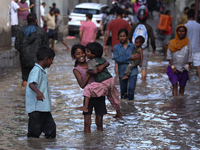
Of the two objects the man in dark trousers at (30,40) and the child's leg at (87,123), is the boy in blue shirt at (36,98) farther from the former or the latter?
the man in dark trousers at (30,40)

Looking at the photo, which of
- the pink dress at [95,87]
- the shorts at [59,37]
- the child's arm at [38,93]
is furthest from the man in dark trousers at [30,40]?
the shorts at [59,37]

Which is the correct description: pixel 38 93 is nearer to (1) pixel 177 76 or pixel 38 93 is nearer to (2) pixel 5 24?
(1) pixel 177 76

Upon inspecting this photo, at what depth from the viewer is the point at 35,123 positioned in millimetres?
4910

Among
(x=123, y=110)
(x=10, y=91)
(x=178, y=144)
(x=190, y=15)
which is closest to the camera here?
(x=178, y=144)

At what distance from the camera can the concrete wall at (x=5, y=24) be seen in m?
11.4

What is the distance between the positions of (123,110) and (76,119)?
1.08m

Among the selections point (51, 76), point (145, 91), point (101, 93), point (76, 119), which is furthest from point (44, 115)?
point (51, 76)

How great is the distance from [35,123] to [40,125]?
93mm

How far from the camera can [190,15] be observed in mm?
10336

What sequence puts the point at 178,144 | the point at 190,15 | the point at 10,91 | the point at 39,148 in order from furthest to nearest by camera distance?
the point at 190,15 < the point at 10,91 < the point at 178,144 < the point at 39,148

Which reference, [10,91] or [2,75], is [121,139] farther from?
[2,75]

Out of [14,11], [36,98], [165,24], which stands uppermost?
[14,11]

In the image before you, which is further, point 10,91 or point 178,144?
point 10,91

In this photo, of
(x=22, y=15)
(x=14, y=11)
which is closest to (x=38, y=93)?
(x=14, y=11)
